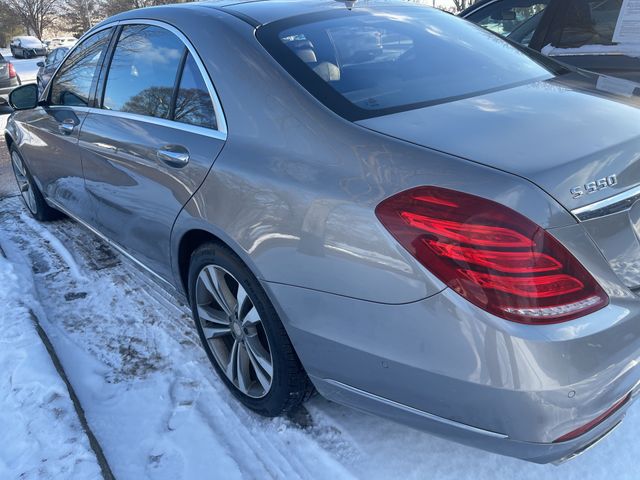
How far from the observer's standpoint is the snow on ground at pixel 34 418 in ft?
7.17

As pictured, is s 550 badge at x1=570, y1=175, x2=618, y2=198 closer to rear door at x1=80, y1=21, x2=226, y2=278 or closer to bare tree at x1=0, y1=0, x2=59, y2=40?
rear door at x1=80, y1=21, x2=226, y2=278

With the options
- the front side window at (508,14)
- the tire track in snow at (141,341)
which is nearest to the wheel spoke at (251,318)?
the tire track in snow at (141,341)

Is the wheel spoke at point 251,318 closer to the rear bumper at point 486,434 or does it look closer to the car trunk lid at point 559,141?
the rear bumper at point 486,434

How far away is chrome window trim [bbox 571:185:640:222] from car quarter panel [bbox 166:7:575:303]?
5 cm

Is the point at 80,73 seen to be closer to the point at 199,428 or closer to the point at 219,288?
the point at 219,288

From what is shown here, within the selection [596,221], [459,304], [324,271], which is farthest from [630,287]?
[324,271]

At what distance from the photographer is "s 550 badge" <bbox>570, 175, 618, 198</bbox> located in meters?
1.53

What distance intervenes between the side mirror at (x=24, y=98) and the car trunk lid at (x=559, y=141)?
3403 mm

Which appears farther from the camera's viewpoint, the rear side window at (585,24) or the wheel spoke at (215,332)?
the rear side window at (585,24)

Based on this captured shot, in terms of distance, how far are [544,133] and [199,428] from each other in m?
1.77

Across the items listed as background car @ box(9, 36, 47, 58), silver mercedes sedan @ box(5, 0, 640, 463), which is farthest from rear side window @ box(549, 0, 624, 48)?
background car @ box(9, 36, 47, 58)

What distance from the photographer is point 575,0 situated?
4.11m

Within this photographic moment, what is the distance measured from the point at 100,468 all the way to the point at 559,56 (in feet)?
12.9

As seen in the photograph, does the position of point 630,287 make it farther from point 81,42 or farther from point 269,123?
point 81,42
